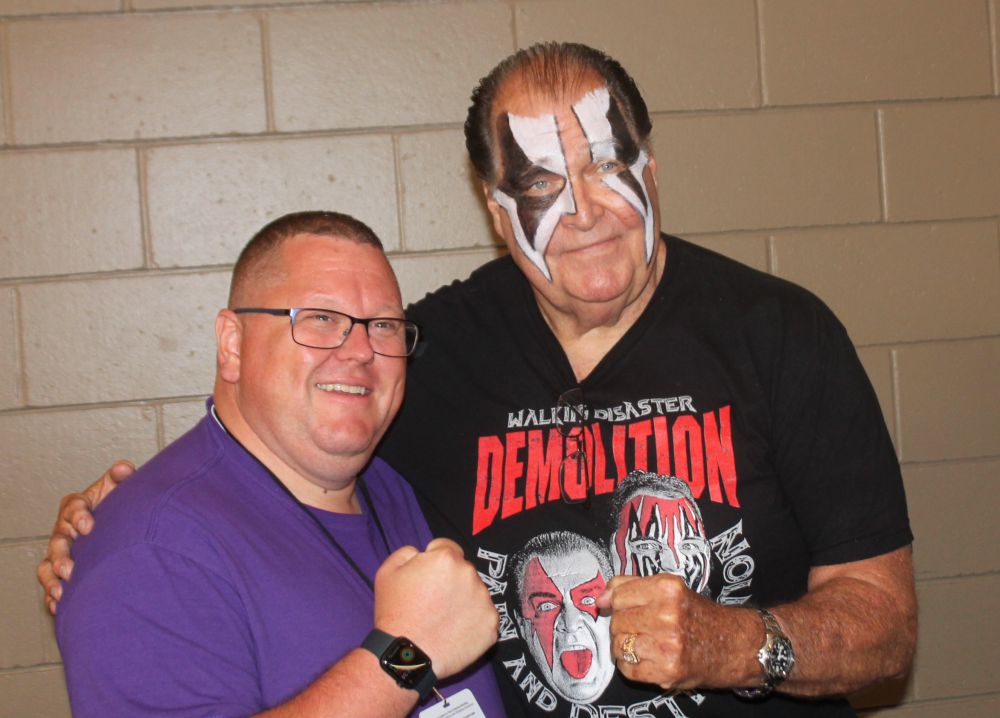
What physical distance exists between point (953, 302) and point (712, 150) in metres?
0.73

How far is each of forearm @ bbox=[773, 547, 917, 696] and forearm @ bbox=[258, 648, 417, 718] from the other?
1.88 feet

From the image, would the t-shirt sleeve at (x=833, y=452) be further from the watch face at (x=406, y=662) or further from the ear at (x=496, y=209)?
the watch face at (x=406, y=662)

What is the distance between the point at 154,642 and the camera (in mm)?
1233

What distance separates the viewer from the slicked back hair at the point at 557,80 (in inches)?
66.0

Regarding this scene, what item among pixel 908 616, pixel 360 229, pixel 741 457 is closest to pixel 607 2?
pixel 360 229

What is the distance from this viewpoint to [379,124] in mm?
2336

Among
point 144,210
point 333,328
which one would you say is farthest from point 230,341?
point 144,210

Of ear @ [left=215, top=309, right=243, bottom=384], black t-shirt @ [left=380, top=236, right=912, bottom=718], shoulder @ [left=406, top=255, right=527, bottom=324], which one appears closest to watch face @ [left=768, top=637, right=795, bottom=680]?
black t-shirt @ [left=380, top=236, right=912, bottom=718]

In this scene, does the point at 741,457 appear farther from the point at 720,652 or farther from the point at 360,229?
the point at 360,229

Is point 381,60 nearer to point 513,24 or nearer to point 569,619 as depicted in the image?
point 513,24

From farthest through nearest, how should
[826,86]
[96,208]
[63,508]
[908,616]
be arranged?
[826,86] → [96,208] → [63,508] → [908,616]

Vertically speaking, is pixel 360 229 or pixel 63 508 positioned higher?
pixel 360 229

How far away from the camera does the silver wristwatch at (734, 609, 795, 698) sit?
4.54ft

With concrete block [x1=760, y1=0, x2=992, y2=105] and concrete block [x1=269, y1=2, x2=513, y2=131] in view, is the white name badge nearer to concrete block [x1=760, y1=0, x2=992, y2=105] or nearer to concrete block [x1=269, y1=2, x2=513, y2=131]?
concrete block [x1=269, y1=2, x2=513, y2=131]
